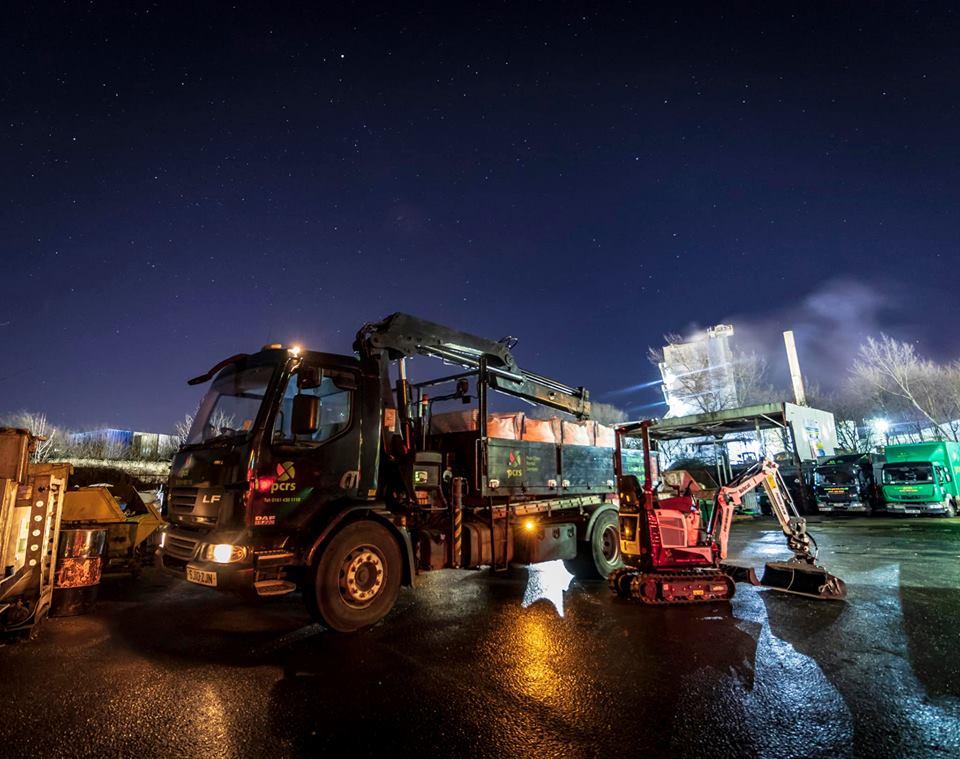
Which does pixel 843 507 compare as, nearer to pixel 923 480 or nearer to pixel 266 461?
pixel 923 480

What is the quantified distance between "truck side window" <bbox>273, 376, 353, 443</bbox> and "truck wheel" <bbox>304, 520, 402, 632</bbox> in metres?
1.17

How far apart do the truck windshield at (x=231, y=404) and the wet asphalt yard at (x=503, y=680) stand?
7.73 ft

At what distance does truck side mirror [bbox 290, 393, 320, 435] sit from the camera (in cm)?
592

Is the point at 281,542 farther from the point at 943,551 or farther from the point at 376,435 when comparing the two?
the point at 943,551

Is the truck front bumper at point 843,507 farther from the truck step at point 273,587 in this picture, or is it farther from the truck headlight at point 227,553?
the truck headlight at point 227,553

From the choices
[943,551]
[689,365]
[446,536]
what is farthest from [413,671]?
[689,365]

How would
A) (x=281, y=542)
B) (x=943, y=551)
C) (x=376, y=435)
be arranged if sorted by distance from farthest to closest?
(x=943, y=551), (x=376, y=435), (x=281, y=542)

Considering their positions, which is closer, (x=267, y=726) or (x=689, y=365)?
(x=267, y=726)

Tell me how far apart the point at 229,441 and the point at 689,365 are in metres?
47.1

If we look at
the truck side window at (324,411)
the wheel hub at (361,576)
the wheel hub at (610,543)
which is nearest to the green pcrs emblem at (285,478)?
the truck side window at (324,411)

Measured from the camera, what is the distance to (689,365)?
47.8 m

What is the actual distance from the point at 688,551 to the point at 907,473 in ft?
69.0

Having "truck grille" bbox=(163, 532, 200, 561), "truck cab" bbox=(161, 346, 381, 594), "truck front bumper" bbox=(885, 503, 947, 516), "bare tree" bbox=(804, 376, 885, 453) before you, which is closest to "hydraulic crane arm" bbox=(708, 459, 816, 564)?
"truck cab" bbox=(161, 346, 381, 594)

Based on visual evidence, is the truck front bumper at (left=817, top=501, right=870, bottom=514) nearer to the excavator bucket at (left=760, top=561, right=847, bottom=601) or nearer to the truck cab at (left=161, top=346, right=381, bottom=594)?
the excavator bucket at (left=760, top=561, right=847, bottom=601)
